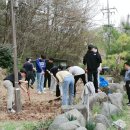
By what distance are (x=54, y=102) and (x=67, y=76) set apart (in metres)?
2.15

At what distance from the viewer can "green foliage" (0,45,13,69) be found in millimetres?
27266

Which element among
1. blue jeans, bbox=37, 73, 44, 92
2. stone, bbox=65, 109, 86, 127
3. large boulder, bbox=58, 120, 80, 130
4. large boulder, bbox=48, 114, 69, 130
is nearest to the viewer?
large boulder, bbox=58, 120, 80, 130

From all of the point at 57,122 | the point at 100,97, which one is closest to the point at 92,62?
the point at 100,97

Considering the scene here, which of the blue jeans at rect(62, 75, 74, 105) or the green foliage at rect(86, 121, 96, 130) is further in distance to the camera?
the blue jeans at rect(62, 75, 74, 105)

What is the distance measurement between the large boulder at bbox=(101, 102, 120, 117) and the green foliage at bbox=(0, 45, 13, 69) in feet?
47.5

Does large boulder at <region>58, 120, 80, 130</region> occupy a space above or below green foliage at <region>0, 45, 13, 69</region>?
below

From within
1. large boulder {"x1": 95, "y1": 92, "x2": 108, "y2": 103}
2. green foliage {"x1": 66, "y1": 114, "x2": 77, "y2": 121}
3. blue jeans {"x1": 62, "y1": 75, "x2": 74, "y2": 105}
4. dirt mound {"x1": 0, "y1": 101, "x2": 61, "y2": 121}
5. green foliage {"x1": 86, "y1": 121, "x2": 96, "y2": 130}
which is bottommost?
dirt mound {"x1": 0, "y1": 101, "x2": 61, "y2": 121}

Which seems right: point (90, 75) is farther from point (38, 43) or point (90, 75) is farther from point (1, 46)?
point (38, 43)

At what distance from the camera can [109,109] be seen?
13.2 m

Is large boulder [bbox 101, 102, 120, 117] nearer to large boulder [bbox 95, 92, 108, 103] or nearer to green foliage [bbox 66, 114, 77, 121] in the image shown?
large boulder [bbox 95, 92, 108, 103]

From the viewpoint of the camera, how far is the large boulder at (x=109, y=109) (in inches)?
512

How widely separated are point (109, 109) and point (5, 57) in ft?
49.4

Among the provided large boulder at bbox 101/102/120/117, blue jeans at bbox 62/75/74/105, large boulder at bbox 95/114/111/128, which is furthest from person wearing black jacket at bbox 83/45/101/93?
large boulder at bbox 95/114/111/128

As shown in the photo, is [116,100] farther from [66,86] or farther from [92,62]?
[66,86]
